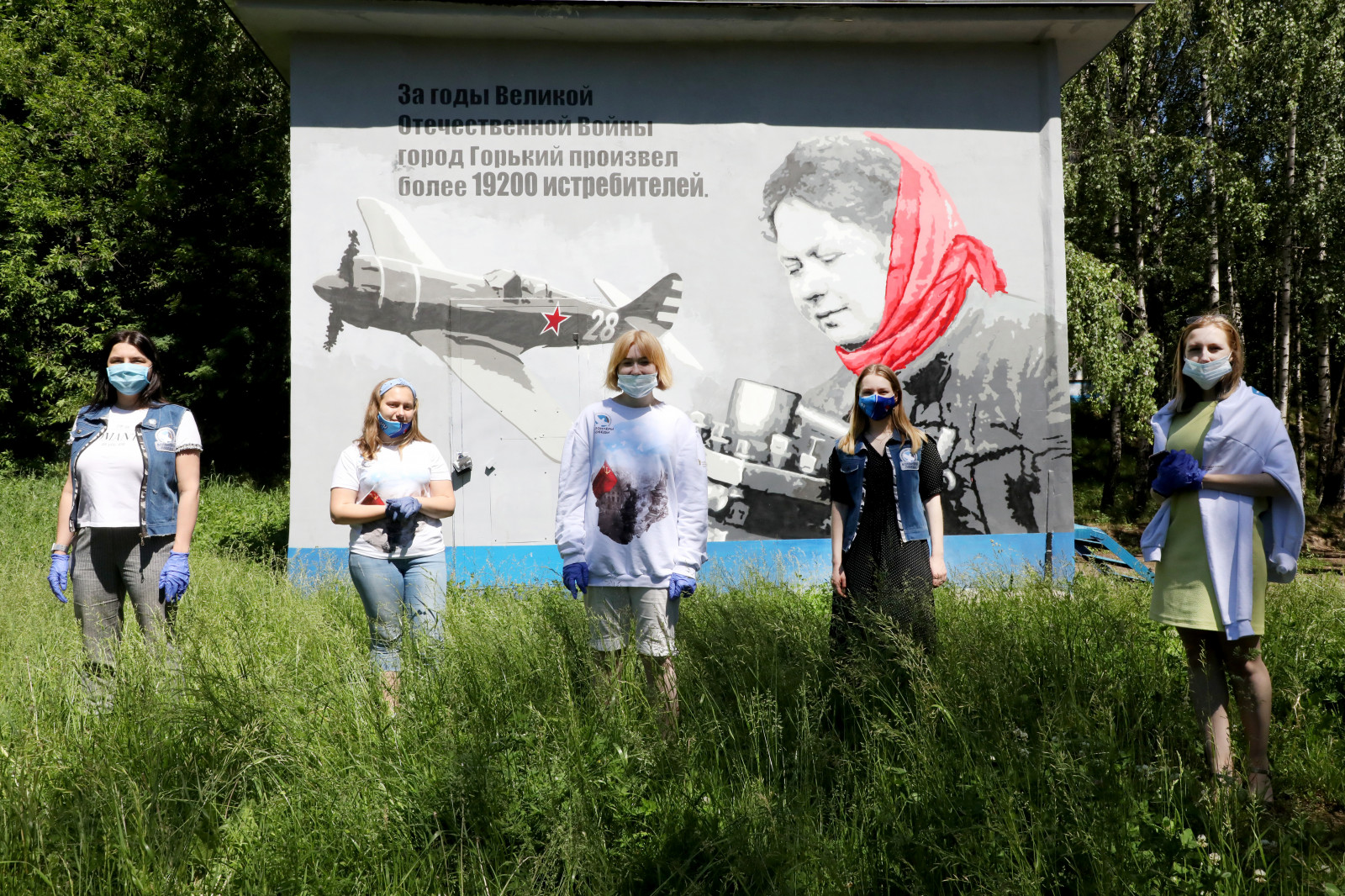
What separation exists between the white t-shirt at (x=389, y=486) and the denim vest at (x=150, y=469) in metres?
0.73

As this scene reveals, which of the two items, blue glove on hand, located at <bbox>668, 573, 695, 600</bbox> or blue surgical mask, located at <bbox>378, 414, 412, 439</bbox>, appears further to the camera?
blue surgical mask, located at <bbox>378, 414, 412, 439</bbox>

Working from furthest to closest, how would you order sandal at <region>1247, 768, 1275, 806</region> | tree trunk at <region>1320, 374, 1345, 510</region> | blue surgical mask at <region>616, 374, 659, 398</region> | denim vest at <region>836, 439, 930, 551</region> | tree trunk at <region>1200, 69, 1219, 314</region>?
1. tree trunk at <region>1320, 374, 1345, 510</region>
2. tree trunk at <region>1200, 69, 1219, 314</region>
3. denim vest at <region>836, 439, 930, 551</region>
4. blue surgical mask at <region>616, 374, 659, 398</region>
5. sandal at <region>1247, 768, 1275, 806</region>

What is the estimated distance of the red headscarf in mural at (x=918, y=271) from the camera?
8.27 meters

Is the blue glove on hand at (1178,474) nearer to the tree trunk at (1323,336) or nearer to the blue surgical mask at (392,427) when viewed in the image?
the blue surgical mask at (392,427)

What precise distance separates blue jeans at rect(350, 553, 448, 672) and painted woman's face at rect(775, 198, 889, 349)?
4.93 meters

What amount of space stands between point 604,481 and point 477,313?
4.52m

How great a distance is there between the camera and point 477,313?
7.92 metres

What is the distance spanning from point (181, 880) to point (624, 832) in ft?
4.18

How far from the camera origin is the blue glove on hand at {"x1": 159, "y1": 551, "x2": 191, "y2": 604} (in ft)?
13.4

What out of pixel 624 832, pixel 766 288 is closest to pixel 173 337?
pixel 766 288

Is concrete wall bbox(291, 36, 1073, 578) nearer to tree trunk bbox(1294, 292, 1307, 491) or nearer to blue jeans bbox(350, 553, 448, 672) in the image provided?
blue jeans bbox(350, 553, 448, 672)

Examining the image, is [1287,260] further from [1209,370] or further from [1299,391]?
[1209,370]

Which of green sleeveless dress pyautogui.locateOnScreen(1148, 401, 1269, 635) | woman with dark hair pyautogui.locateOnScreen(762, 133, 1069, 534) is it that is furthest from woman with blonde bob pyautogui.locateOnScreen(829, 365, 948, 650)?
woman with dark hair pyautogui.locateOnScreen(762, 133, 1069, 534)

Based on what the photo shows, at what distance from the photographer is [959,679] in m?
3.53
